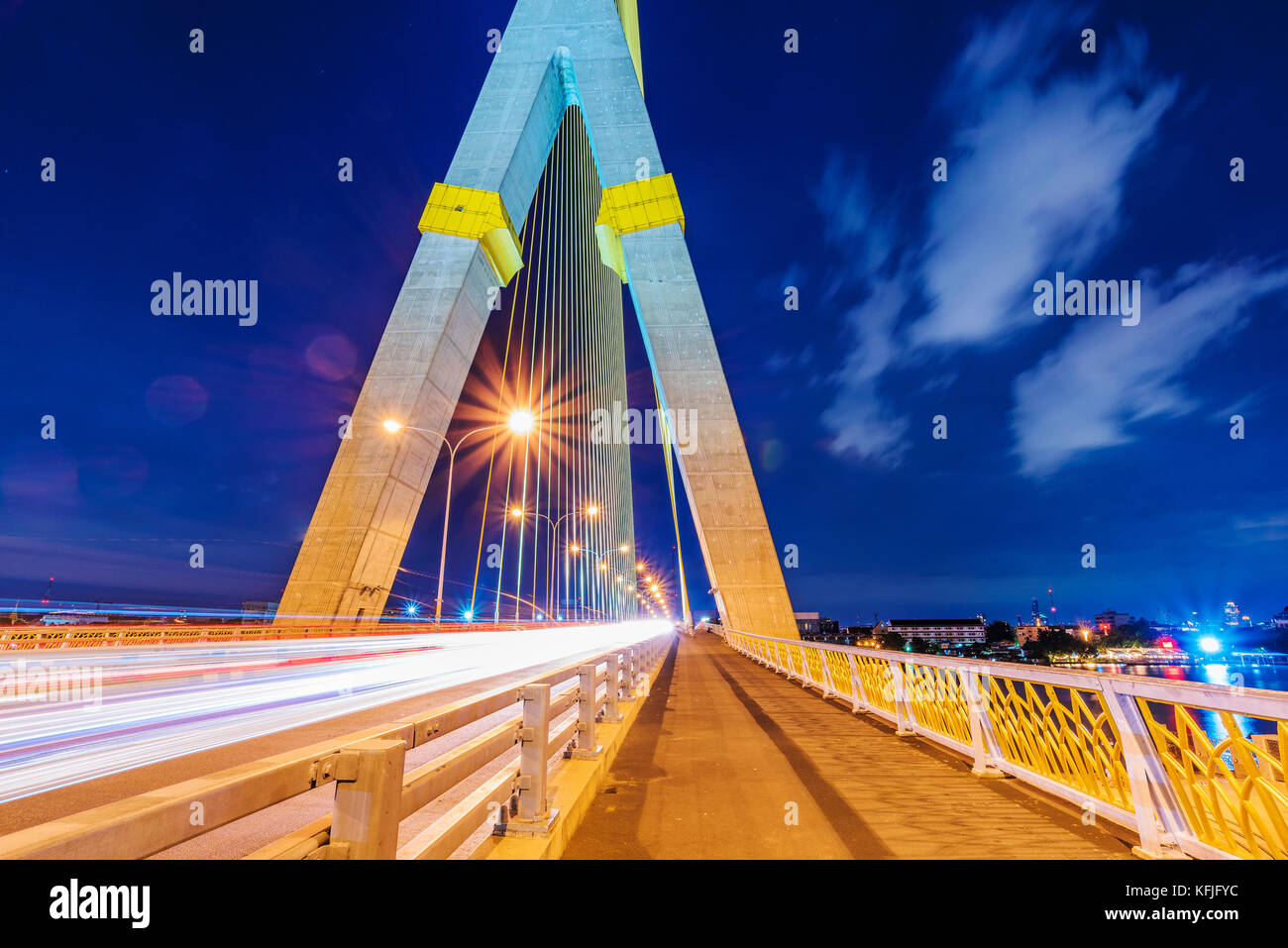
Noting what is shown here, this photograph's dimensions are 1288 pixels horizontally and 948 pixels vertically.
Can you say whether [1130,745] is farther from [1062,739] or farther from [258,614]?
[258,614]

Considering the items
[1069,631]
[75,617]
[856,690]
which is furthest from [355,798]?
[1069,631]

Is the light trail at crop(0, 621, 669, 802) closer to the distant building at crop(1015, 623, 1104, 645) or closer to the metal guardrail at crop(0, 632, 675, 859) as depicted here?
the metal guardrail at crop(0, 632, 675, 859)

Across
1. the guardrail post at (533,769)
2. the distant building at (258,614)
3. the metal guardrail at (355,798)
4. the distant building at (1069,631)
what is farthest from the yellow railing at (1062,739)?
the distant building at (1069,631)

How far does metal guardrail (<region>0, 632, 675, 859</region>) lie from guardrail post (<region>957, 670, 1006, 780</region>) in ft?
13.2

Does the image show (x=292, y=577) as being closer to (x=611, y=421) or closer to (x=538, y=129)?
(x=538, y=129)

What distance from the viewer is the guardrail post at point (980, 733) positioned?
18.1ft

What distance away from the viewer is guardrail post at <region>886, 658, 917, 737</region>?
7488 mm

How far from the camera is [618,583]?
8106cm

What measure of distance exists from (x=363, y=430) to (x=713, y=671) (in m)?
12.5

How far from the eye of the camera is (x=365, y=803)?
5.79 feet

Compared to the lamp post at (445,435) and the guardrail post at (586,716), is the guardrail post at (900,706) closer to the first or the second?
the guardrail post at (586,716)

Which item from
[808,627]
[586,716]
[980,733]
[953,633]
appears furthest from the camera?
[808,627]

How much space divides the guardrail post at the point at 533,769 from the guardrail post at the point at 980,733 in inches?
156

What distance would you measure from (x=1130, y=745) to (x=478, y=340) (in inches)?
905
